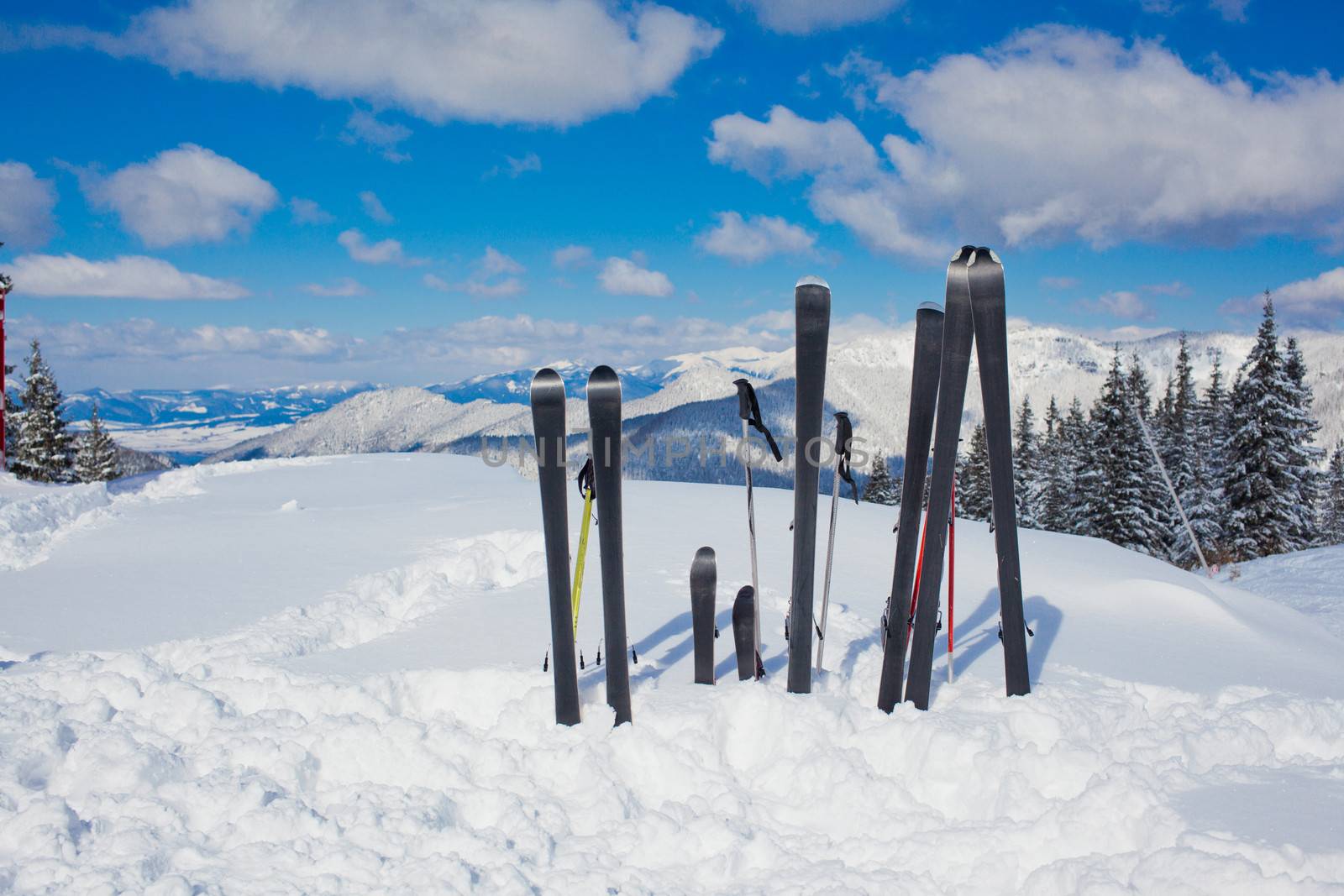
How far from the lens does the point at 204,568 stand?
304 inches

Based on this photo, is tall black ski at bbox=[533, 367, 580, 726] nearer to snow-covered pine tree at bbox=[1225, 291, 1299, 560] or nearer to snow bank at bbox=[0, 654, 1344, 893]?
snow bank at bbox=[0, 654, 1344, 893]

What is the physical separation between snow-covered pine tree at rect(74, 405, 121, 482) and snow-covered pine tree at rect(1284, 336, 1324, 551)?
154 ft

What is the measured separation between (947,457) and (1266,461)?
87.7 ft

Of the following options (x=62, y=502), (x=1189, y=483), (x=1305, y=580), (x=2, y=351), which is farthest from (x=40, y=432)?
(x=1189, y=483)

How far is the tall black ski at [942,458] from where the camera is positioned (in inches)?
175

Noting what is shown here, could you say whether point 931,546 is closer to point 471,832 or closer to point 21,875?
point 471,832

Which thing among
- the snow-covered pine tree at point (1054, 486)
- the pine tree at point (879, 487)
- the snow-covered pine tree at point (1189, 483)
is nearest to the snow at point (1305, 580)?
the snow-covered pine tree at point (1189, 483)

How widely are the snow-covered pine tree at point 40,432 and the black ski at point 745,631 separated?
33980 mm

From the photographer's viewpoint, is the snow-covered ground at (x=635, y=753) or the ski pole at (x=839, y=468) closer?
the snow-covered ground at (x=635, y=753)

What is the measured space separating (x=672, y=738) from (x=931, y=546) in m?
2.03

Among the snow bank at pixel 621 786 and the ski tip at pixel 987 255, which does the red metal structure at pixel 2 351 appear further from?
the ski tip at pixel 987 255

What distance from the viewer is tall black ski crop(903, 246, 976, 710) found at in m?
4.44

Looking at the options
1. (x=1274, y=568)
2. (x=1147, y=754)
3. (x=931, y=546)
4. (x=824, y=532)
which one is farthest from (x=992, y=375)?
(x=1274, y=568)

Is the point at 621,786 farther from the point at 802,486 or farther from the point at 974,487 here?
the point at 974,487
